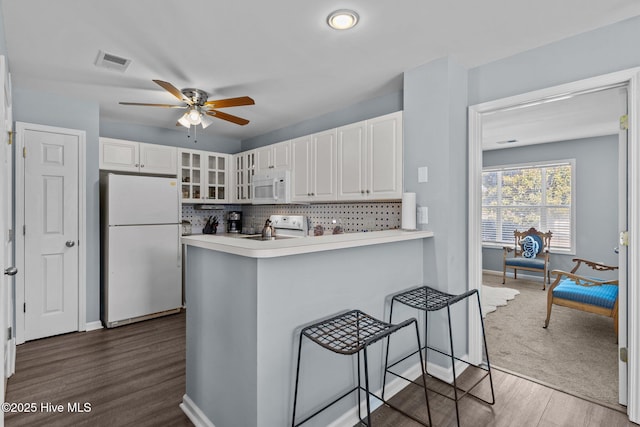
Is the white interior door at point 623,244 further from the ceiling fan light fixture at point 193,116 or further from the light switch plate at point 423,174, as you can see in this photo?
the ceiling fan light fixture at point 193,116

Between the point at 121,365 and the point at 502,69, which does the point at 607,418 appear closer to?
the point at 502,69

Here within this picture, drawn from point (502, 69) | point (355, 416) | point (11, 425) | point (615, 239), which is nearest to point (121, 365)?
point (11, 425)

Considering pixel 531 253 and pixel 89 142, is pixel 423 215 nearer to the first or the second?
pixel 89 142

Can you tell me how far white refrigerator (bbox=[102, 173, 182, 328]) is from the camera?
11.5 feet

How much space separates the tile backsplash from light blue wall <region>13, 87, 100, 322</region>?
1.44 metres

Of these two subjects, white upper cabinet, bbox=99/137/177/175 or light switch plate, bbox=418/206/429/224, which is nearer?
light switch plate, bbox=418/206/429/224

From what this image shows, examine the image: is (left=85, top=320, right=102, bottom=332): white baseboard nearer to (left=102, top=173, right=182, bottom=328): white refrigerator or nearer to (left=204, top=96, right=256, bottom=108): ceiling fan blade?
(left=102, top=173, right=182, bottom=328): white refrigerator

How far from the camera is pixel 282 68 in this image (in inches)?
106

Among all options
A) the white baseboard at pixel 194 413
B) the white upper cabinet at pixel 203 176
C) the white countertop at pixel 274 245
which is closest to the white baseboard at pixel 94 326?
the white upper cabinet at pixel 203 176

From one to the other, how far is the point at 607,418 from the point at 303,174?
318 cm

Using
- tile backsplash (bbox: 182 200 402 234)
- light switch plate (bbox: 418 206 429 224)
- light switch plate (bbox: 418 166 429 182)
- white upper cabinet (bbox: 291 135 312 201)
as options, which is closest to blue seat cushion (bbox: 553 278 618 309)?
tile backsplash (bbox: 182 200 402 234)

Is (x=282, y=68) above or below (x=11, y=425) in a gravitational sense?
above

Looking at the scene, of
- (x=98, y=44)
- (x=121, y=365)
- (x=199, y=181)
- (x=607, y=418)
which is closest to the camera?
(x=607, y=418)

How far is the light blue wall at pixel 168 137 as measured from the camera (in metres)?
4.25
